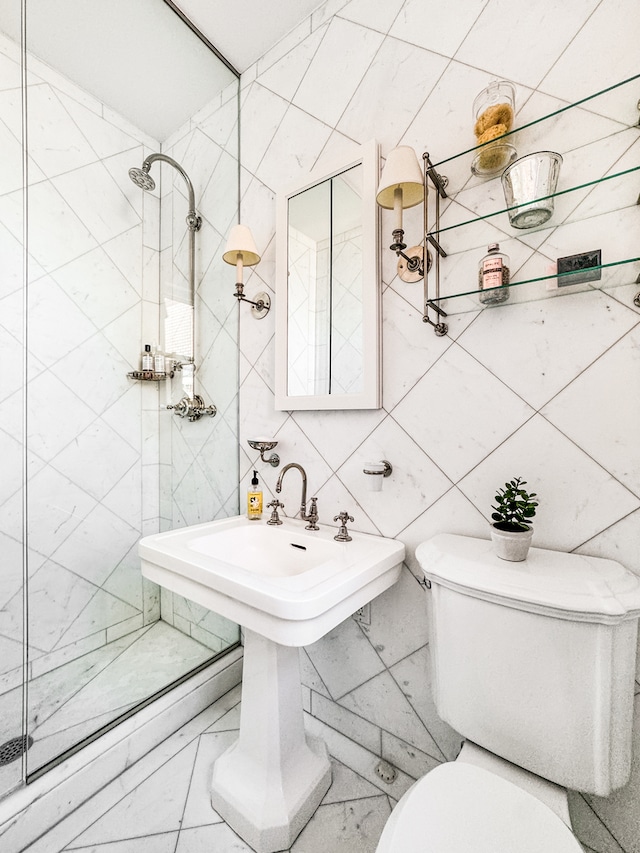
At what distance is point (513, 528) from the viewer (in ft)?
2.72

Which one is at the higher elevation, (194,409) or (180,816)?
(194,409)

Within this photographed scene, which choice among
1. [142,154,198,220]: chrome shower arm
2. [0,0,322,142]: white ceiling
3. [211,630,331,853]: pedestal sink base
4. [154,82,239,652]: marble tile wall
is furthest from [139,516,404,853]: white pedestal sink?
[0,0,322,142]: white ceiling

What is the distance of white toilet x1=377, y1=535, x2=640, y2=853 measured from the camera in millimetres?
608

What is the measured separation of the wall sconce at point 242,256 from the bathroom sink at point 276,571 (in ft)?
2.82

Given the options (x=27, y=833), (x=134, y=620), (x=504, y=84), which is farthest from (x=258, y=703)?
(x=504, y=84)

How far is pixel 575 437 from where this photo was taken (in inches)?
34.4

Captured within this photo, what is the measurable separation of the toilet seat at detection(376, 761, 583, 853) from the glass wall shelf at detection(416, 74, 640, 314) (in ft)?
3.34

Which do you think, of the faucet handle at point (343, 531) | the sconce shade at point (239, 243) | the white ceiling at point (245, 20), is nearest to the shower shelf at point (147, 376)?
the sconce shade at point (239, 243)

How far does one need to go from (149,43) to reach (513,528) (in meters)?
2.18

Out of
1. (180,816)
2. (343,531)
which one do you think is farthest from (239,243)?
(180,816)

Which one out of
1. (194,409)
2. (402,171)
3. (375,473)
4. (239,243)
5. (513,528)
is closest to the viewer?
(513,528)

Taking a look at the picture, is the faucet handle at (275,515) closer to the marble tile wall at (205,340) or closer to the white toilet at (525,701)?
the marble tile wall at (205,340)

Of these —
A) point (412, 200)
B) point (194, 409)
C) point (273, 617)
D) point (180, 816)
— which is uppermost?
point (412, 200)

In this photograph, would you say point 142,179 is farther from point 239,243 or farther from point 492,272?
point 492,272
